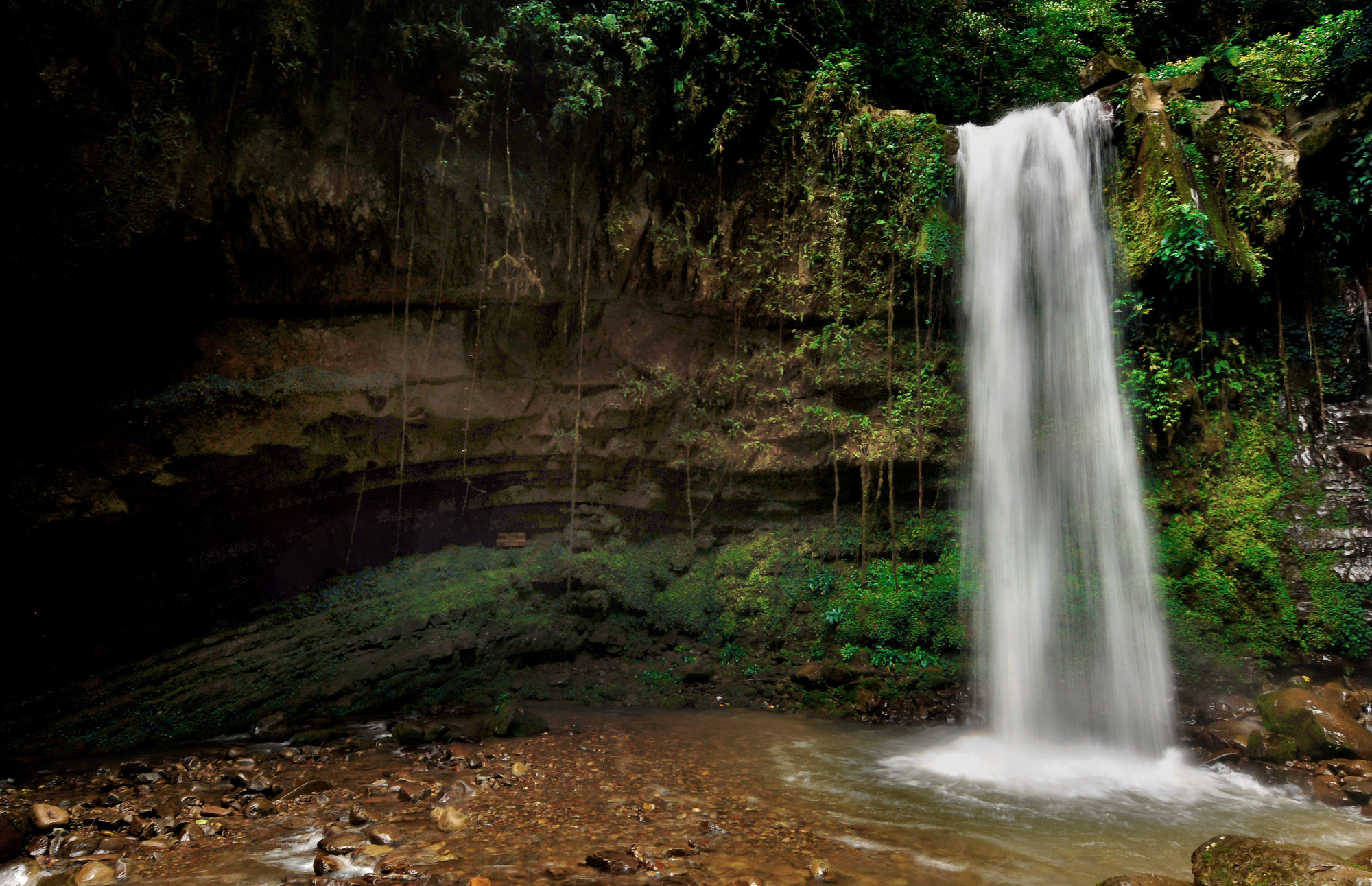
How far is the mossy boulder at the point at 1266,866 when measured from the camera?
310 cm

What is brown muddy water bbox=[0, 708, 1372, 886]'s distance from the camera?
3.73 m

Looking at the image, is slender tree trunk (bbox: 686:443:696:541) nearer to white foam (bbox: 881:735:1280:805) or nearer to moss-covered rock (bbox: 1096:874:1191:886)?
white foam (bbox: 881:735:1280:805)

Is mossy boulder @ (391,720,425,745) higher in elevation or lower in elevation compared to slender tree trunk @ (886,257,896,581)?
lower

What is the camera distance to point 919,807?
499 centimetres

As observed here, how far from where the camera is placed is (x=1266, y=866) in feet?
10.8

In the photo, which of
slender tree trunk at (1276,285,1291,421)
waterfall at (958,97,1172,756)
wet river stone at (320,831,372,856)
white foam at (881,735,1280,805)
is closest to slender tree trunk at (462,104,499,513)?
wet river stone at (320,831,372,856)

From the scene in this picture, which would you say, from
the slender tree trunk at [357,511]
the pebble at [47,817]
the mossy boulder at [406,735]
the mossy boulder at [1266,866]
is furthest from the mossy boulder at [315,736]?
the mossy boulder at [1266,866]

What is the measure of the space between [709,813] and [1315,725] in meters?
5.56

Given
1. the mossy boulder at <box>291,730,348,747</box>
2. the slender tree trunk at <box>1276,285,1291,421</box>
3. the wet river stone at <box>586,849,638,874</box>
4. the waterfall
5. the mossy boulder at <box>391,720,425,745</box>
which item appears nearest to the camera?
the wet river stone at <box>586,849,638,874</box>

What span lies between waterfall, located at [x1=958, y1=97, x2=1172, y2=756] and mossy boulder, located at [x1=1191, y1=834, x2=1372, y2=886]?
3703 millimetres

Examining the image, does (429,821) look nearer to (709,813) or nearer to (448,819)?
(448,819)

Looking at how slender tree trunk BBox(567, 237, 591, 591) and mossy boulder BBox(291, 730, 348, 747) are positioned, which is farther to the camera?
slender tree trunk BBox(567, 237, 591, 591)

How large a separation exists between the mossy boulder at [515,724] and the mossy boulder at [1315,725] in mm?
7034

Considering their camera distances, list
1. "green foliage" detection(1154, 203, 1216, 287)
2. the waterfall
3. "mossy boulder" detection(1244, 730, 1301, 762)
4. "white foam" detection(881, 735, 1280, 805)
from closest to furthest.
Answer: "white foam" detection(881, 735, 1280, 805) < "mossy boulder" detection(1244, 730, 1301, 762) < "green foliage" detection(1154, 203, 1216, 287) < the waterfall
